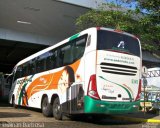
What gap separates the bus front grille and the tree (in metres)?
4.26

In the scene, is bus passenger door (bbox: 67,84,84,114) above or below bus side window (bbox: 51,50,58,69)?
below

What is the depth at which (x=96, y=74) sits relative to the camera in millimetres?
13602

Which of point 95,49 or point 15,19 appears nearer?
point 95,49

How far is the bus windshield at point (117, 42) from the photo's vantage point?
13.9 metres

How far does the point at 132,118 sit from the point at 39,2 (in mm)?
12441

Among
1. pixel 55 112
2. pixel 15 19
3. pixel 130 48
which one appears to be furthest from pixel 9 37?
pixel 130 48

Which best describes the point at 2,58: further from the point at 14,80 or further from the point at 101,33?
the point at 101,33

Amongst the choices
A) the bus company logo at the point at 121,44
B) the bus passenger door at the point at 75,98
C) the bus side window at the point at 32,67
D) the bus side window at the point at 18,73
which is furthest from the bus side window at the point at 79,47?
the bus side window at the point at 18,73

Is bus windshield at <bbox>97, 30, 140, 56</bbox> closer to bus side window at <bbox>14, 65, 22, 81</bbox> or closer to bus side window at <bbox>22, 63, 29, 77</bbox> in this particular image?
bus side window at <bbox>22, 63, 29, 77</bbox>

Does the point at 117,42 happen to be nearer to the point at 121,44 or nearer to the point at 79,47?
the point at 121,44

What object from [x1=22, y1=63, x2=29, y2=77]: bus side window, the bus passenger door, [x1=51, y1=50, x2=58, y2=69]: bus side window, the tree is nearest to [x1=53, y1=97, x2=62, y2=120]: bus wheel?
the bus passenger door

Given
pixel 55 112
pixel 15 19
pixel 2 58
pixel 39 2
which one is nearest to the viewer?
pixel 55 112

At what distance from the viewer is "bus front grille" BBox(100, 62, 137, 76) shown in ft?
45.5

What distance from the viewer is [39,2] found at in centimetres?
2542
